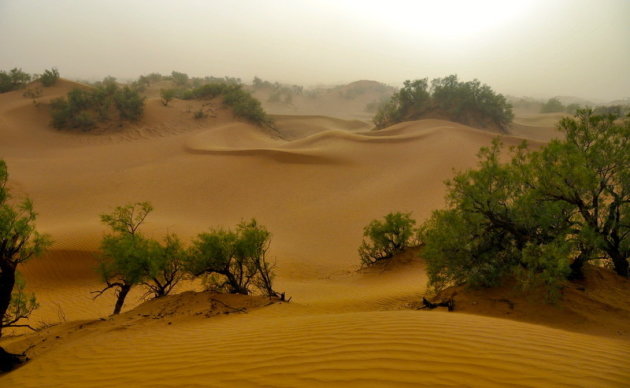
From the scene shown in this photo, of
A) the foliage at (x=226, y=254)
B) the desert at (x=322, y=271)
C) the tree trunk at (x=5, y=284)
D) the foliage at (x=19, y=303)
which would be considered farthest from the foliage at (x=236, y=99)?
the tree trunk at (x=5, y=284)

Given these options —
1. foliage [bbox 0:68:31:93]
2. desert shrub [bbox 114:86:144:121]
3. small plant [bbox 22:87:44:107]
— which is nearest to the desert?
desert shrub [bbox 114:86:144:121]

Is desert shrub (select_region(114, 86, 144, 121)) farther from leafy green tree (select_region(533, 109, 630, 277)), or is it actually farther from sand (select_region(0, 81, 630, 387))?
leafy green tree (select_region(533, 109, 630, 277))

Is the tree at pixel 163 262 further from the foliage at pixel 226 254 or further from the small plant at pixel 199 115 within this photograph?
the small plant at pixel 199 115

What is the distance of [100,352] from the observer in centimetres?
450

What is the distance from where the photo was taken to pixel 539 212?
20.6 feet

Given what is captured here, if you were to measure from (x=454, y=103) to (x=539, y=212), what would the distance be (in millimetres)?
31298

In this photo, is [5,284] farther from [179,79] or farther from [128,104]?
[179,79]

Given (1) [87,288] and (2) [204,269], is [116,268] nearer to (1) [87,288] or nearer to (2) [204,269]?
(2) [204,269]

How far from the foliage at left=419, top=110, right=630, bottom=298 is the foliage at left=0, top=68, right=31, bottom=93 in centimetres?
4626

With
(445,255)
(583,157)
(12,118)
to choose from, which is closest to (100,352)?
(445,255)

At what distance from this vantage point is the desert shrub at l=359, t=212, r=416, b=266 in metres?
11.8

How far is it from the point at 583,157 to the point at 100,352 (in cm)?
850

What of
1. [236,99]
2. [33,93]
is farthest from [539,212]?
[33,93]

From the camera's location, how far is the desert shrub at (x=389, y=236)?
1177 cm
